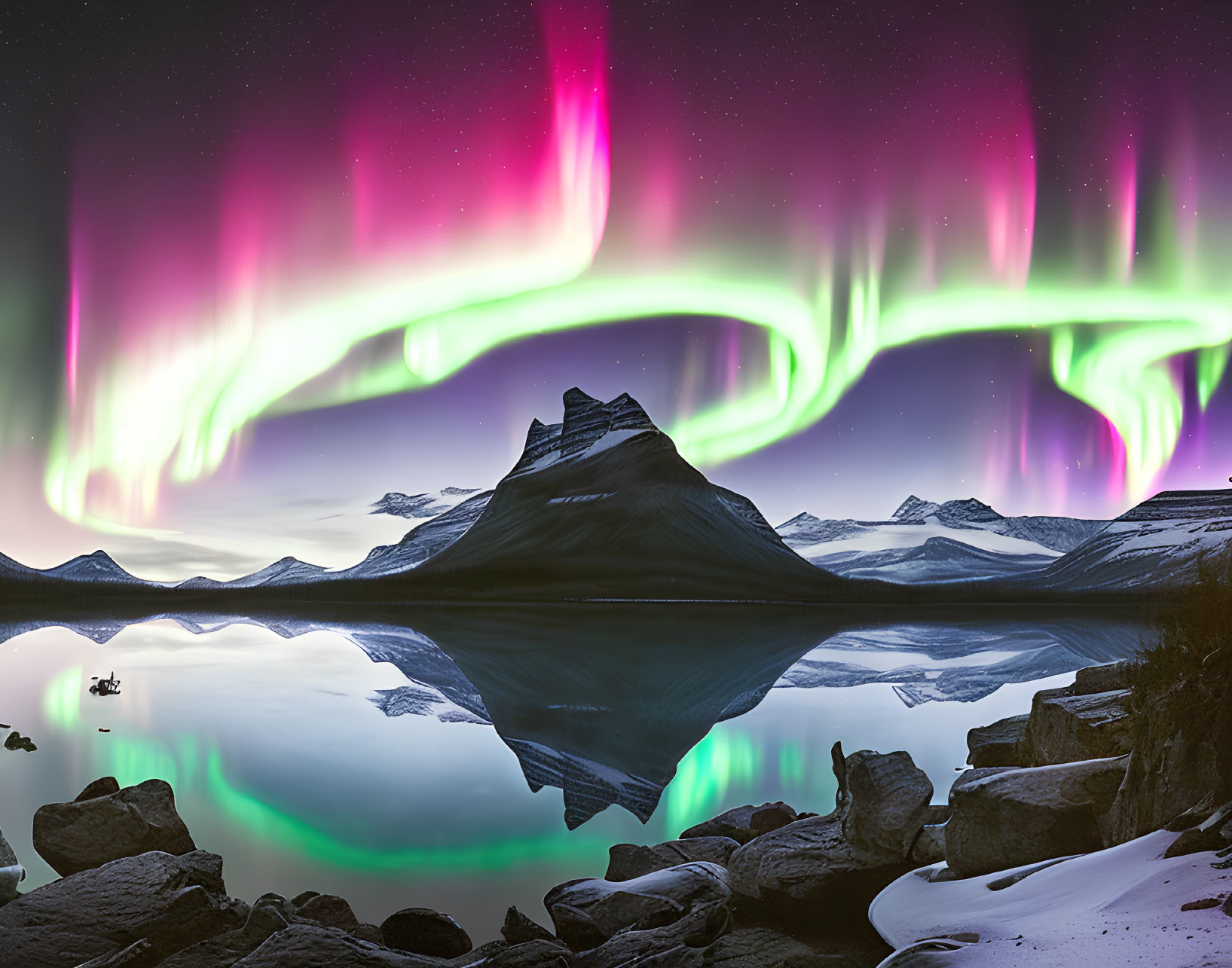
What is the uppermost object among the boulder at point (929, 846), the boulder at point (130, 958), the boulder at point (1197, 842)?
the boulder at point (1197, 842)

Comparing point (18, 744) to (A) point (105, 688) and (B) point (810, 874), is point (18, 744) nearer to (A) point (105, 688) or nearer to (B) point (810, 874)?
(A) point (105, 688)

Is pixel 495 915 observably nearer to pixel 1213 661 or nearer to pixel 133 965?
pixel 133 965

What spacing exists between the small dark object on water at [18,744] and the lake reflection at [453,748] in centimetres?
46

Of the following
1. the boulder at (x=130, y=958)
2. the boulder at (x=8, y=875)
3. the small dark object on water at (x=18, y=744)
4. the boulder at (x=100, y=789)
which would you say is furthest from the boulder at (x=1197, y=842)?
the small dark object on water at (x=18, y=744)

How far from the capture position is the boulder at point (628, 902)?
787 cm

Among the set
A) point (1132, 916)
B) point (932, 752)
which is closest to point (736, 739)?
point (932, 752)

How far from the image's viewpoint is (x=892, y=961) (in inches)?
219

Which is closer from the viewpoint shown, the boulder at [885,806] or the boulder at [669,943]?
the boulder at [669,943]

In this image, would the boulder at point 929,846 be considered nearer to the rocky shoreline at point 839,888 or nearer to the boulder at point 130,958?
the rocky shoreline at point 839,888

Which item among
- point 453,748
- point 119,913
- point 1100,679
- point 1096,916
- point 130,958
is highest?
point 1100,679

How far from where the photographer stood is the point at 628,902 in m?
8.05

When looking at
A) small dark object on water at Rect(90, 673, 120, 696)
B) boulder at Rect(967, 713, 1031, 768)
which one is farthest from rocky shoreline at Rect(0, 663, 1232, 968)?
small dark object on water at Rect(90, 673, 120, 696)

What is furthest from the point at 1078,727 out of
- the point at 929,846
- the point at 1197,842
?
the point at 1197,842

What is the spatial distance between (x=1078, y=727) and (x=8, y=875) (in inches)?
463
